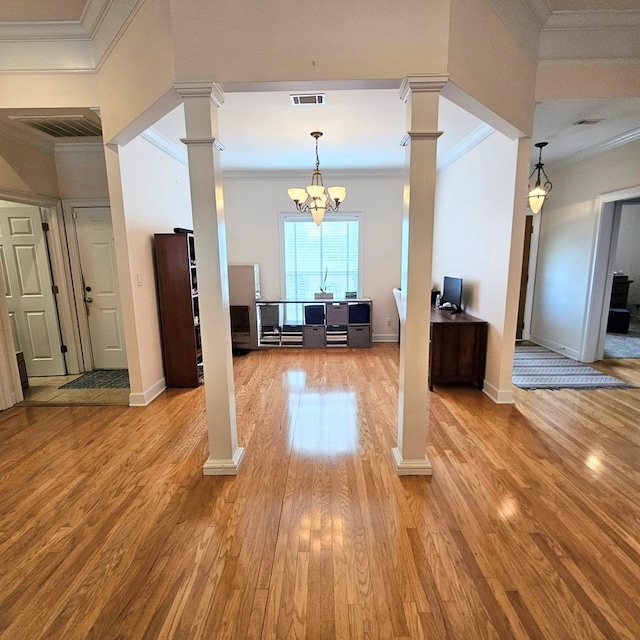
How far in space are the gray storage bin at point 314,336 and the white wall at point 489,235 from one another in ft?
7.15

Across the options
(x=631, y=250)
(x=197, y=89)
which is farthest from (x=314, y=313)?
(x=631, y=250)

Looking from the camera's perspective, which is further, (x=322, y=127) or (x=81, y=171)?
(x=81, y=171)

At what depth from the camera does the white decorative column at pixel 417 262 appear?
1937mm

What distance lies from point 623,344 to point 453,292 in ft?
11.0

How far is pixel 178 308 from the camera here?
12.2 ft

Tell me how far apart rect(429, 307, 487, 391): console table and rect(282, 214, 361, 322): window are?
2.43 meters

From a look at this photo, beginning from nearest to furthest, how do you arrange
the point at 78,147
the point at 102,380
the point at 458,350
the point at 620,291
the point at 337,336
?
the point at 458,350
the point at 78,147
the point at 102,380
the point at 337,336
the point at 620,291

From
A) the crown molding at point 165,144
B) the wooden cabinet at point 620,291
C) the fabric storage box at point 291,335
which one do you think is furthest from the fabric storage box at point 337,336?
the wooden cabinet at point 620,291

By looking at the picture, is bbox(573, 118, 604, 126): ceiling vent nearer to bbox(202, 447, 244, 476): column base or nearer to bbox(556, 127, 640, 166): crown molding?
bbox(556, 127, 640, 166): crown molding

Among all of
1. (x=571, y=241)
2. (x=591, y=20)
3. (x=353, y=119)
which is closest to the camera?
(x=591, y=20)

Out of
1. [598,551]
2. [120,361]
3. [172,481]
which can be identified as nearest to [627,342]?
[598,551]

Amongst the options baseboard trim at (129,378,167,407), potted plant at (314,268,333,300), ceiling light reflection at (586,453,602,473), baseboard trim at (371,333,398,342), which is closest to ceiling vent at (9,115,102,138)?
baseboard trim at (129,378,167,407)

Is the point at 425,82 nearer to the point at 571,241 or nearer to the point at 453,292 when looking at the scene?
the point at 453,292

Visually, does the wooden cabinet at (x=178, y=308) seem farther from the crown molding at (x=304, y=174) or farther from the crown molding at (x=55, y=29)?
the crown molding at (x=304, y=174)
